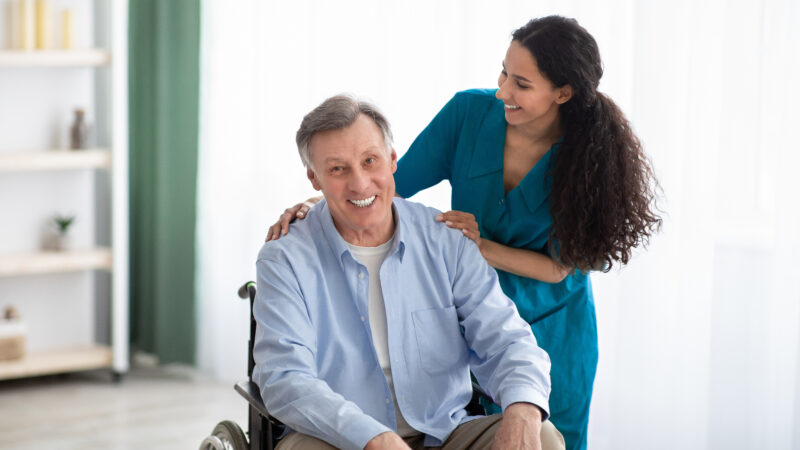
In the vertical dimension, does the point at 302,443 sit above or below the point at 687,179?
below

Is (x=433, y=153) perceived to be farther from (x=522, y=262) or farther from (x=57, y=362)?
(x=57, y=362)

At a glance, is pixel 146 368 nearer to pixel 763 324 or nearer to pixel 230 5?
pixel 230 5

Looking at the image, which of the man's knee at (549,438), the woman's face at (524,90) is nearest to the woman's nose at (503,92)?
the woman's face at (524,90)

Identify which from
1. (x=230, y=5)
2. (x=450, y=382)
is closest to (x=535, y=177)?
(x=450, y=382)

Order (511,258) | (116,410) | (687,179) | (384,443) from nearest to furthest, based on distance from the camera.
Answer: (384,443)
(511,258)
(687,179)
(116,410)

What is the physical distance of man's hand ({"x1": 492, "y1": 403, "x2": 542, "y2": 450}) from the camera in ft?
5.95

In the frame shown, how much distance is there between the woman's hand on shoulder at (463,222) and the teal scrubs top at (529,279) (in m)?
0.10

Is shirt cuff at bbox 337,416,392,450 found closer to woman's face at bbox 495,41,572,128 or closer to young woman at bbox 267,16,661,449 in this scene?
young woman at bbox 267,16,661,449

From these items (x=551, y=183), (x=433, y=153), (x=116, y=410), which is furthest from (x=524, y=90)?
(x=116, y=410)

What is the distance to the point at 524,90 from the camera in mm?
Answer: 2092

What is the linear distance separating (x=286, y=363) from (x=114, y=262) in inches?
99.3

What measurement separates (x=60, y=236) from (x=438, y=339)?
103 inches

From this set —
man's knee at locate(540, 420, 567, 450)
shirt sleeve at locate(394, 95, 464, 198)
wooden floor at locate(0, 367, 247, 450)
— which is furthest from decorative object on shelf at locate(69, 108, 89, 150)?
man's knee at locate(540, 420, 567, 450)

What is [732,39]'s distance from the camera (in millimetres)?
2639
